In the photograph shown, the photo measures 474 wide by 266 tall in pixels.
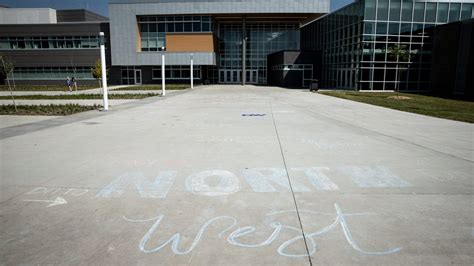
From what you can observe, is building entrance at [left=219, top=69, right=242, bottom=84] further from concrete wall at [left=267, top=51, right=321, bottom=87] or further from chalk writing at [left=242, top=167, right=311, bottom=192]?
chalk writing at [left=242, top=167, right=311, bottom=192]

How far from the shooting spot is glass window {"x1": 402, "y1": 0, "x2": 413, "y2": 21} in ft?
125

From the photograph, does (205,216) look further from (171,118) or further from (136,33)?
(136,33)

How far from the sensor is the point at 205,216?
15.6ft

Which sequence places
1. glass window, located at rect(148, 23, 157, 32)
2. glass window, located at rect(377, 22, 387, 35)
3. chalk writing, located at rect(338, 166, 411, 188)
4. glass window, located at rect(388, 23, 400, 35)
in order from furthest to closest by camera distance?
glass window, located at rect(148, 23, 157, 32), glass window, located at rect(388, 23, 400, 35), glass window, located at rect(377, 22, 387, 35), chalk writing, located at rect(338, 166, 411, 188)

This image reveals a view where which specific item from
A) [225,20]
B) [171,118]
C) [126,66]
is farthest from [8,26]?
[171,118]

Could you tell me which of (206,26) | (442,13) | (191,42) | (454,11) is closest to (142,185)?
(442,13)

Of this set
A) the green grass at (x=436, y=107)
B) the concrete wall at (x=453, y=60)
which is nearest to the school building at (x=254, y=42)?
the concrete wall at (x=453, y=60)

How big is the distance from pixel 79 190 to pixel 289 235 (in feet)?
11.9

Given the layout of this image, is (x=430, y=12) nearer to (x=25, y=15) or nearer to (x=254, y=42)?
(x=254, y=42)

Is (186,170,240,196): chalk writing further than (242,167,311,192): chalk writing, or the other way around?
(242,167,311,192): chalk writing

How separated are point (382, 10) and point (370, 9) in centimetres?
140

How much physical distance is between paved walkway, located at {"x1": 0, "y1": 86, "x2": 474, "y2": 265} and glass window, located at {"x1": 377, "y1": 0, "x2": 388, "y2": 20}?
31744mm

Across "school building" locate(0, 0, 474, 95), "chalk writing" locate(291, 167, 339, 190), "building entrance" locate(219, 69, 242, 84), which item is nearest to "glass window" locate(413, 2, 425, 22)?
"school building" locate(0, 0, 474, 95)

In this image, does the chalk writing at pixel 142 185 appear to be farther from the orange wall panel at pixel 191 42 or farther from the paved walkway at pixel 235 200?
the orange wall panel at pixel 191 42
